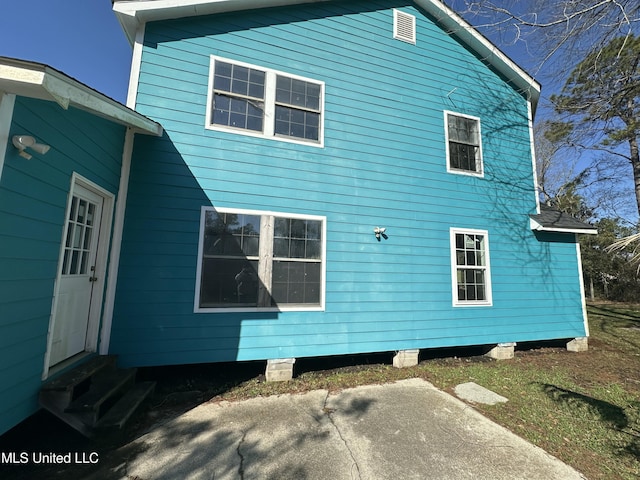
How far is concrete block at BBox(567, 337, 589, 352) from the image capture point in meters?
7.05

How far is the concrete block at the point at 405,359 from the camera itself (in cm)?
563

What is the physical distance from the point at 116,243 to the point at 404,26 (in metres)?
7.03

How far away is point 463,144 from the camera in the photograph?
269 inches

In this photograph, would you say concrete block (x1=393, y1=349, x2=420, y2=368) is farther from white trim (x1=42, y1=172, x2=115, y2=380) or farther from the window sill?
white trim (x1=42, y1=172, x2=115, y2=380)

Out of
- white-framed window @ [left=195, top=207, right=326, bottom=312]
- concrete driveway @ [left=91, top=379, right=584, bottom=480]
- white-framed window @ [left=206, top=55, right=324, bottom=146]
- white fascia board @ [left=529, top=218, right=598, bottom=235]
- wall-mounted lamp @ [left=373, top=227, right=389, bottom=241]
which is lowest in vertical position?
concrete driveway @ [left=91, top=379, right=584, bottom=480]

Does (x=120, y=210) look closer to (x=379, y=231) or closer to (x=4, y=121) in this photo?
(x=4, y=121)

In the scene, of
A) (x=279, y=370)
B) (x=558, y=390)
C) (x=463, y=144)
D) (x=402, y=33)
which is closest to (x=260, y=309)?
(x=279, y=370)

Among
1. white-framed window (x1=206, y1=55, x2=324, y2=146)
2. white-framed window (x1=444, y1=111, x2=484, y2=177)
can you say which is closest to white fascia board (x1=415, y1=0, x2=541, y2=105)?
white-framed window (x1=444, y1=111, x2=484, y2=177)

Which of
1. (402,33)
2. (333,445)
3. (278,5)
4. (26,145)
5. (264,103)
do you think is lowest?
(333,445)

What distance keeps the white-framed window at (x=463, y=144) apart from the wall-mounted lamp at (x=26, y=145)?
651 cm

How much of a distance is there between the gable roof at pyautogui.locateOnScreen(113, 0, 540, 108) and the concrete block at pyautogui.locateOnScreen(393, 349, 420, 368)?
22.4ft

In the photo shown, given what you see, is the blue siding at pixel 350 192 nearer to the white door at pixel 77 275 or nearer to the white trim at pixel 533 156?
the white trim at pixel 533 156

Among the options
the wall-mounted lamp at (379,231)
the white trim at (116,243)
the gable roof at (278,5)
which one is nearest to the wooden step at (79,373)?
the white trim at (116,243)

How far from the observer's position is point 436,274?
238 inches
